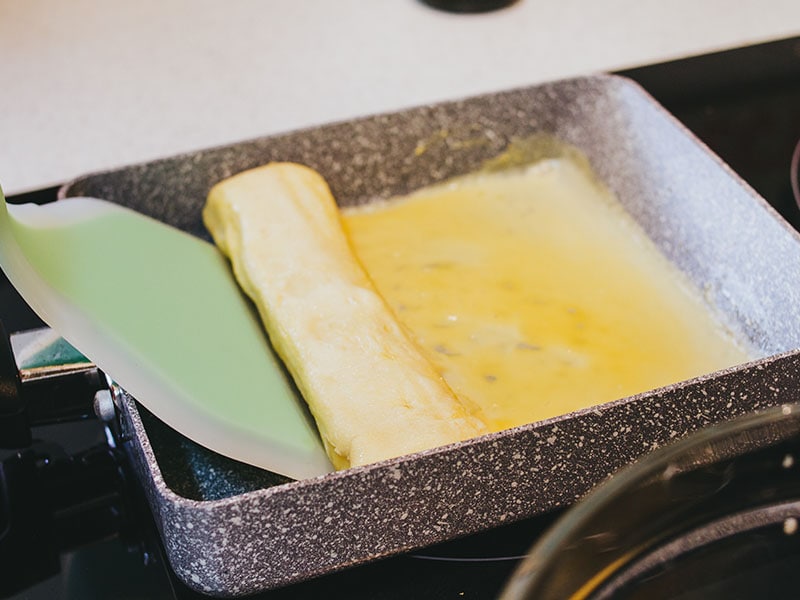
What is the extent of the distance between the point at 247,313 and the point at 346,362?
12cm

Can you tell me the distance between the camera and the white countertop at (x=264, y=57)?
3.71 ft

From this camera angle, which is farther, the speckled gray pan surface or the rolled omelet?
the rolled omelet

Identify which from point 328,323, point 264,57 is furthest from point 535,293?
point 264,57

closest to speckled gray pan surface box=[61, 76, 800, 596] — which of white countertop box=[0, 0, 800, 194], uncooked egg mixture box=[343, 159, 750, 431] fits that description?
uncooked egg mixture box=[343, 159, 750, 431]

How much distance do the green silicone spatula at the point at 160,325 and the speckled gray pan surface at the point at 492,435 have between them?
0.03 meters

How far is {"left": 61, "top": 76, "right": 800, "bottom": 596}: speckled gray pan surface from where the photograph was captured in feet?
1.78

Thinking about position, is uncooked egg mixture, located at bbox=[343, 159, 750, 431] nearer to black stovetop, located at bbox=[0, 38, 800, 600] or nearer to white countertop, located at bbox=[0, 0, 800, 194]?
black stovetop, located at bbox=[0, 38, 800, 600]

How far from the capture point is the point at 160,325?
688mm

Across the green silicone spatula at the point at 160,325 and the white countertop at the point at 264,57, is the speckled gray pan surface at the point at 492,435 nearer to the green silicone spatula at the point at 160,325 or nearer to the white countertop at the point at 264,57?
the green silicone spatula at the point at 160,325

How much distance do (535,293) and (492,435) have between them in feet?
1.01

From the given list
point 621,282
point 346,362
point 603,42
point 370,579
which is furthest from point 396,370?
point 603,42

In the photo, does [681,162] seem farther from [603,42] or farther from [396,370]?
[603,42]

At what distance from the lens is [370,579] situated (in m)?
0.62

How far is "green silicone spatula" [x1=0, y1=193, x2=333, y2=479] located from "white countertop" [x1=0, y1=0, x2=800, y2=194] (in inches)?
12.6
